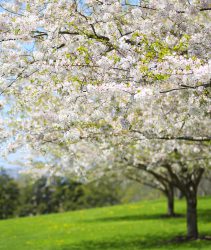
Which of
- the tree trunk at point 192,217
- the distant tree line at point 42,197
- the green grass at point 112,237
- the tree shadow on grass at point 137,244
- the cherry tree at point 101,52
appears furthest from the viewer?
the distant tree line at point 42,197

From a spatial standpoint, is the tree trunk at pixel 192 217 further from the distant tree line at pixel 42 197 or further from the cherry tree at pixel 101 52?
the distant tree line at pixel 42 197

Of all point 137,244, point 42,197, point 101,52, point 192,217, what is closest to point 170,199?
point 192,217

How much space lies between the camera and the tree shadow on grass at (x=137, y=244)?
17550 millimetres

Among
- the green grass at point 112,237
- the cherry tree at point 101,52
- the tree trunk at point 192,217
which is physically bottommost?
the green grass at point 112,237

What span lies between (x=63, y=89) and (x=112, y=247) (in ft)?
37.4

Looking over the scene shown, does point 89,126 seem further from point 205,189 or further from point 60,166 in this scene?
point 205,189

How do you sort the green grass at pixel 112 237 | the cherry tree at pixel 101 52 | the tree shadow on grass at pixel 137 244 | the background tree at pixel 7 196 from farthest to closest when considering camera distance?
the background tree at pixel 7 196, the green grass at pixel 112 237, the tree shadow on grass at pixel 137 244, the cherry tree at pixel 101 52

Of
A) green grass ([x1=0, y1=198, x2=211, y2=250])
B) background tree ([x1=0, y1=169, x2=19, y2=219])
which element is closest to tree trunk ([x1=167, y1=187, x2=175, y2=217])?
green grass ([x1=0, y1=198, x2=211, y2=250])

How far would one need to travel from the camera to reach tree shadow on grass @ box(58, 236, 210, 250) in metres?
17.5

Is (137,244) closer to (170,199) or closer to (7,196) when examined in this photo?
(170,199)

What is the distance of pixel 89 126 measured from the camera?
10.2m

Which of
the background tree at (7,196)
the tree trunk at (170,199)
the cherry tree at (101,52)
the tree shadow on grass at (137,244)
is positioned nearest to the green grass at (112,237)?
the tree shadow on grass at (137,244)

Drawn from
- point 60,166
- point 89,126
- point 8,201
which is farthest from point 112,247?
point 8,201

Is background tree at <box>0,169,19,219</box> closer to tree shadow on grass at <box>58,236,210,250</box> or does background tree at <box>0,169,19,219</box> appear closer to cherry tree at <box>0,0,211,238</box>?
tree shadow on grass at <box>58,236,210,250</box>
